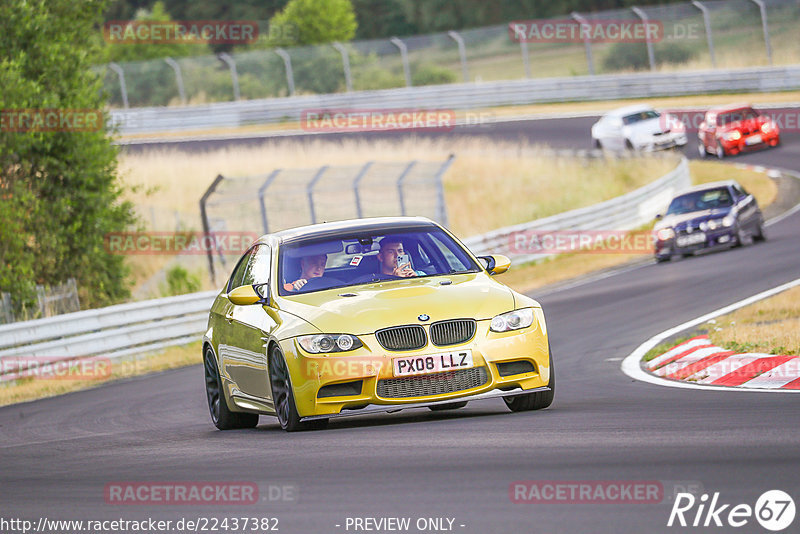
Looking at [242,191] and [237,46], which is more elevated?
[237,46]

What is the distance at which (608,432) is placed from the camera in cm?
778

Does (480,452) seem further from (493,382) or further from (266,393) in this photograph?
(266,393)

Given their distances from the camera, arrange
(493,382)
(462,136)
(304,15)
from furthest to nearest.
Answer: (304,15) < (462,136) < (493,382)

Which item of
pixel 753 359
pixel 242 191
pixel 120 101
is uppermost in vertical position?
pixel 120 101

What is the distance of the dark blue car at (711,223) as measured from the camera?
77.5ft

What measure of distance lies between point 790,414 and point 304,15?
209 ft

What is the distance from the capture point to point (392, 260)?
32.4 ft

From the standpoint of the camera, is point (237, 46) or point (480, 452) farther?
point (237, 46)

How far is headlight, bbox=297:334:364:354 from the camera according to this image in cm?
875

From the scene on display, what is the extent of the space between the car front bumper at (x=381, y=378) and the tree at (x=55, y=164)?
555 inches

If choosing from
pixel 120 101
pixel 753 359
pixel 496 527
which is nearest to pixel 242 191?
pixel 753 359

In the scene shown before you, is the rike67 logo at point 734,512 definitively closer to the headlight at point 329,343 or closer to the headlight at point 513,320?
the headlight at point 513,320

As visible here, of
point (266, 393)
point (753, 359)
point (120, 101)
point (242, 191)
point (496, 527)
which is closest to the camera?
point (496, 527)

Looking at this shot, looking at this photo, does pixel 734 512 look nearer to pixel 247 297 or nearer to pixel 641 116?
pixel 247 297
